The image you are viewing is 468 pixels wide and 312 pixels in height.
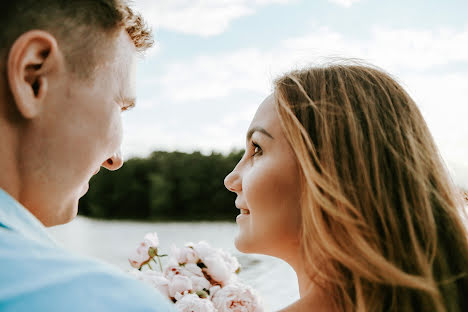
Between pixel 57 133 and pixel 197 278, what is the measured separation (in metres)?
1.16

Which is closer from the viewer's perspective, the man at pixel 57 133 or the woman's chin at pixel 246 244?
the man at pixel 57 133

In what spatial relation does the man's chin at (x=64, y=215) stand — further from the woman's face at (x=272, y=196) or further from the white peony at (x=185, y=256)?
the white peony at (x=185, y=256)

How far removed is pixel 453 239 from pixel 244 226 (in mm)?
778

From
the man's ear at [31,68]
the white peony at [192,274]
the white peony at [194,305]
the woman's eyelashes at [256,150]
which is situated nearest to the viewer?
the man's ear at [31,68]

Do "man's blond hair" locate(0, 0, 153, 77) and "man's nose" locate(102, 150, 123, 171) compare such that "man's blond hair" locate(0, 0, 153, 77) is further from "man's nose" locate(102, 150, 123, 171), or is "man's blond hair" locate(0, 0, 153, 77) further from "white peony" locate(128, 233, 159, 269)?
"white peony" locate(128, 233, 159, 269)

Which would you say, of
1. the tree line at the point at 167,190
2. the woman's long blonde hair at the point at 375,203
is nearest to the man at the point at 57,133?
the woman's long blonde hair at the point at 375,203

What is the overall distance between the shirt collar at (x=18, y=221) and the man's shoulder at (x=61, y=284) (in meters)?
0.08

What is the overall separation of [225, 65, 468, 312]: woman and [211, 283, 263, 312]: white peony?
0.74 ft

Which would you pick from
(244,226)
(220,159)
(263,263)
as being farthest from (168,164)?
(244,226)

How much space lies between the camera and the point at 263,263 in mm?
3938

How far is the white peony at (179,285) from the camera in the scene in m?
1.90

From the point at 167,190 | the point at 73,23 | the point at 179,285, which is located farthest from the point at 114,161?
the point at 167,190

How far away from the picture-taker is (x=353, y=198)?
1.50 meters

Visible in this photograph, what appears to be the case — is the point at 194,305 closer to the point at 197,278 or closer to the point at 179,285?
the point at 179,285
